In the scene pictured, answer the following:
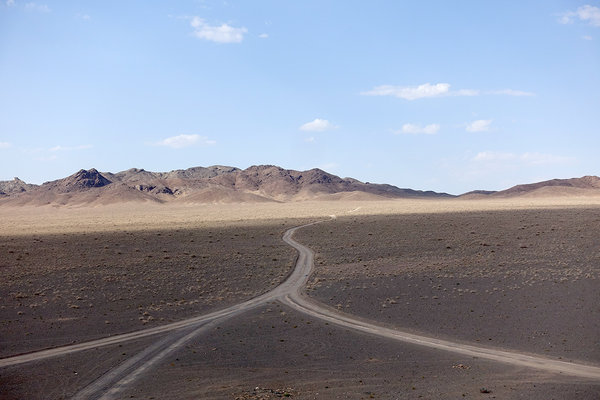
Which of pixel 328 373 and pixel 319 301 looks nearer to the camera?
pixel 328 373

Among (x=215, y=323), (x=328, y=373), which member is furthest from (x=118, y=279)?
(x=328, y=373)

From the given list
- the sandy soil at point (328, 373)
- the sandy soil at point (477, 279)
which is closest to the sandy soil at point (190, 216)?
the sandy soil at point (477, 279)

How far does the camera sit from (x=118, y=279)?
127 ft

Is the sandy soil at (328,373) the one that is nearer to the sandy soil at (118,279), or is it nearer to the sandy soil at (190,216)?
the sandy soil at (118,279)

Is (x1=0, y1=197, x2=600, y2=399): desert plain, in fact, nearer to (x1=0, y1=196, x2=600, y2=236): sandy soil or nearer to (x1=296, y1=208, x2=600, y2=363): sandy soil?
(x1=296, y1=208, x2=600, y2=363): sandy soil

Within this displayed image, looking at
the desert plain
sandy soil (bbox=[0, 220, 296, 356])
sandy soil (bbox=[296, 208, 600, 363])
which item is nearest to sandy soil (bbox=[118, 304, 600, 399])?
the desert plain

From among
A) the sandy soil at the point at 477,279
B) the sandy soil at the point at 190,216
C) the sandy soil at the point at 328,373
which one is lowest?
the sandy soil at the point at 328,373

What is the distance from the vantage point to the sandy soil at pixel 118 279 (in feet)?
94.2

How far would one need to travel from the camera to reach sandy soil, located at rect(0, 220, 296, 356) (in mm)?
28713

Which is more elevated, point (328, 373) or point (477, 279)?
point (477, 279)

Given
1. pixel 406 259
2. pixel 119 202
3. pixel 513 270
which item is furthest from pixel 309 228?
pixel 119 202

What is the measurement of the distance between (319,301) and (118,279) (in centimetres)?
1490

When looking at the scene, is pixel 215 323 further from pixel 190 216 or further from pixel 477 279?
pixel 190 216

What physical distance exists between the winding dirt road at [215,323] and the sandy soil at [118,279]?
48.5 inches
